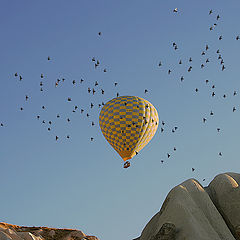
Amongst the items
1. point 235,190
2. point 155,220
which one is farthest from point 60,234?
point 235,190

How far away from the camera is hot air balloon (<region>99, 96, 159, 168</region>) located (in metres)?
49.2

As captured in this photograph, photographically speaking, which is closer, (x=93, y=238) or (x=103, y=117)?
(x=93, y=238)

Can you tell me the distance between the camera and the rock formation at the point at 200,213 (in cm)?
2523

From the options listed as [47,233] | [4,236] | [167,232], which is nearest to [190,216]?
[167,232]

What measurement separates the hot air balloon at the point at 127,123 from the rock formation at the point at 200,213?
19.2 m

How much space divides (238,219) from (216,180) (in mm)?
3849

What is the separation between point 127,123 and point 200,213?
23299 millimetres

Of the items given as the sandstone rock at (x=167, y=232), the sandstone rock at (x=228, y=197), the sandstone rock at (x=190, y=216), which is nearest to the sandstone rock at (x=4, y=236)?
→ the sandstone rock at (x=190, y=216)

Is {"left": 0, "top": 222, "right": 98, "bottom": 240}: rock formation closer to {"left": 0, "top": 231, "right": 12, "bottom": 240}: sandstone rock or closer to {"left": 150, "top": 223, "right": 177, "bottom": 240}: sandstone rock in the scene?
{"left": 0, "top": 231, "right": 12, "bottom": 240}: sandstone rock

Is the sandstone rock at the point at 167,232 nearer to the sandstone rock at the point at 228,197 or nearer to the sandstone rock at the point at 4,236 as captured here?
the sandstone rock at the point at 228,197

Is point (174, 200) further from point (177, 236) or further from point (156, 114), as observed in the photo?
point (156, 114)

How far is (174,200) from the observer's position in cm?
2762

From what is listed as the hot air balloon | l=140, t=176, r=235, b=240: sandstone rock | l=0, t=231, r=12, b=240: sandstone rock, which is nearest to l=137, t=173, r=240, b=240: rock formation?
l=140, t=176, r=235, b=240: sandstone rock

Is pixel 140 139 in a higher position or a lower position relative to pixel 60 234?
higher
